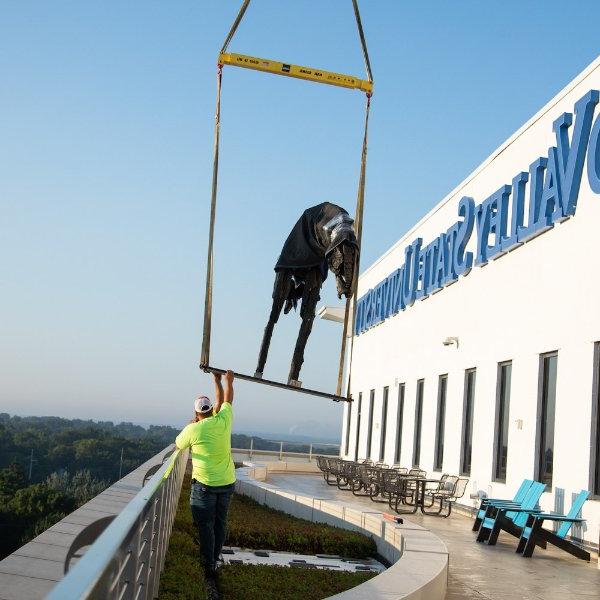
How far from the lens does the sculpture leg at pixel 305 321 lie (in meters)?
9.17

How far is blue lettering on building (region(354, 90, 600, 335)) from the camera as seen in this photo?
15.1 m

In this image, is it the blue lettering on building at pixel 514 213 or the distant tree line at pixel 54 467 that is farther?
the distant tree line at pixel 54 467

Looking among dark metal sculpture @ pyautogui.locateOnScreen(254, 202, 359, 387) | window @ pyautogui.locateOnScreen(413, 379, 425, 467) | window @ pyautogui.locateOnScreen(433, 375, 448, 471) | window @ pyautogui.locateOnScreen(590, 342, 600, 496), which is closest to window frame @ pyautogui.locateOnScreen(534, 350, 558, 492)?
window @ pyautogui.locateOnScreen(590, 342, 600, 496)

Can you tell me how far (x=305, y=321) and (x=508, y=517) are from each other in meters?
6.51

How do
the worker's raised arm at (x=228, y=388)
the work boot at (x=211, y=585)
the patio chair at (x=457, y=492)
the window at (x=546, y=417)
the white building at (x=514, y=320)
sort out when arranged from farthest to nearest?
the patio chair at (x=457, y=492) < the window at (x=546, y=417) < the white building at (x=514, y=320) < the worker's raised arm at (x=228, y=388) < the work boot at (x=211, y=585)

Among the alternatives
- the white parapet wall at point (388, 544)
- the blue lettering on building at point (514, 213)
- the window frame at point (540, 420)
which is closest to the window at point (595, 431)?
the window frame at point (540, 420)

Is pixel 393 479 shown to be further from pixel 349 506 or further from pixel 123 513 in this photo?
pixel 123 513

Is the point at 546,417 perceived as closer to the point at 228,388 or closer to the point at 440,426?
the point at 440,426

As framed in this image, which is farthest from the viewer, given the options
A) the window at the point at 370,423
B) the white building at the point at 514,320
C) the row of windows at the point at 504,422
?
the window at the point at 370,423

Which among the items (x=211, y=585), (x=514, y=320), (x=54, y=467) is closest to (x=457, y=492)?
(x=514, y=320)

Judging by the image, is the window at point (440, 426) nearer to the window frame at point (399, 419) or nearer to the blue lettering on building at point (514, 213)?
the blue lettering on building at point (514, 213)

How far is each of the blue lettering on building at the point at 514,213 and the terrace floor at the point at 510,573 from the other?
5.58 metres

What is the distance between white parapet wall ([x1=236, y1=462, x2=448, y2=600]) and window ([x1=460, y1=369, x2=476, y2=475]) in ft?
16.4

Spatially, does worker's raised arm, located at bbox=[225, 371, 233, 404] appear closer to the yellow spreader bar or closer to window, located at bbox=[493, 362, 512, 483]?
the yellow spreader bar
